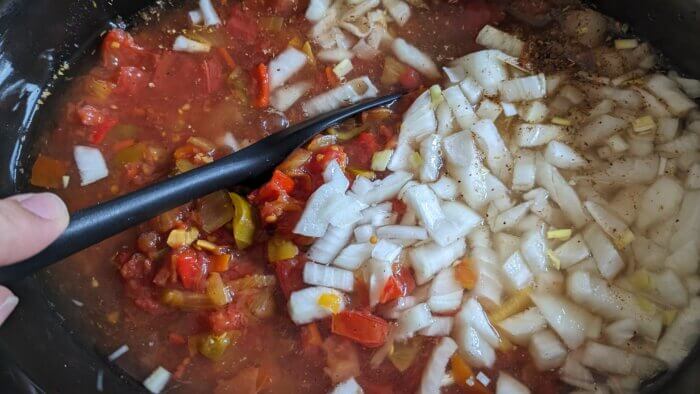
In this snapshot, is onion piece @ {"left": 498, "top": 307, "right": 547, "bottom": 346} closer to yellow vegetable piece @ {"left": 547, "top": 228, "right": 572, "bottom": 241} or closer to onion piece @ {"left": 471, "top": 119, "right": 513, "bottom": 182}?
yellow vegetable piece @ {"left": 547, "top": 228, "right": 572, "bottom": 241}

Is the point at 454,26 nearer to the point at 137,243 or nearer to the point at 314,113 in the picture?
the point at 314,113

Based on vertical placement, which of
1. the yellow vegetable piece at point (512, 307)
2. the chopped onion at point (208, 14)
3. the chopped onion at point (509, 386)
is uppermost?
the chopped onion at point (208, 14)

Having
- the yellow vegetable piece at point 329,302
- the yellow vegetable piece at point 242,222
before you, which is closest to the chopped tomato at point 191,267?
the yellow vegetable piece at point 242,222

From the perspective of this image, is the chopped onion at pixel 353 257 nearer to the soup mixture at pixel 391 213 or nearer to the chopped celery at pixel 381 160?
the soup mixture at pixel 391 213

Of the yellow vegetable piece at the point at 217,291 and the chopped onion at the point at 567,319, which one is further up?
the yellow vegetable piece at the point at 217,291

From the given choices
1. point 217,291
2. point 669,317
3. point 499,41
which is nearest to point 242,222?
point 217,291

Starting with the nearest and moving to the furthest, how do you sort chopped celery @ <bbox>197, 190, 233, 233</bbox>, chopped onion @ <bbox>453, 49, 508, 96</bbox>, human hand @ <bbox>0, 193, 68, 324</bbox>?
human hand @ <bbox>0, 193, 68, 324</bbox> < chopped celery @ <bbox>197, 190, 233, 233</bbox> < chopped onion @ <bbox>453, 49, 508, 96</bbox>

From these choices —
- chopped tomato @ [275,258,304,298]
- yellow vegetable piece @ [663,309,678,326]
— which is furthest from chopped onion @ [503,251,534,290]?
chopped tomato @ [275,258,304,298]

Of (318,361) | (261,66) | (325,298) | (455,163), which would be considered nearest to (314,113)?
(261,66)
